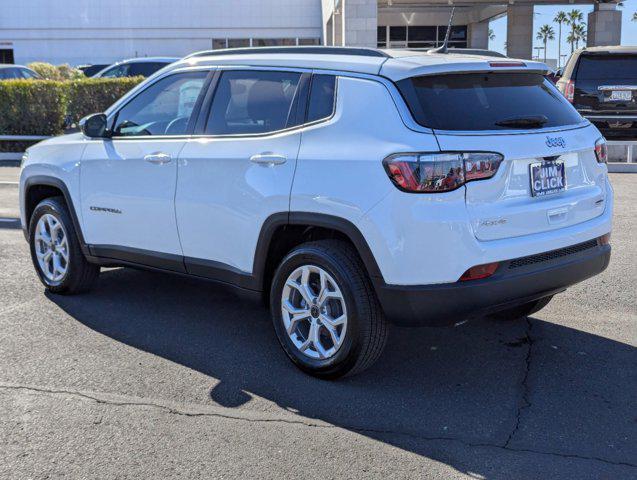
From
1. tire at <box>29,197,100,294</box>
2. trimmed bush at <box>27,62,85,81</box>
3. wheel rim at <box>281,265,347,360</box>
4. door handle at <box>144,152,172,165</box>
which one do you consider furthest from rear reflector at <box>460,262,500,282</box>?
trimmed bush at <box>27,62,85,81</box>

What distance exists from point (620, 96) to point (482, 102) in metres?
10.3

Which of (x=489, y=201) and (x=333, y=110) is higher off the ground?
(x=333, y=110)

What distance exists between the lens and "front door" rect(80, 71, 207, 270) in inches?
213

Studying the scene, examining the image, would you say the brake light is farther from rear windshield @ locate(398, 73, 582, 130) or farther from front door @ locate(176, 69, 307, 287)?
front door @ locate(176, 69, 307, 287)

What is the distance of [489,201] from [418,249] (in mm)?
446

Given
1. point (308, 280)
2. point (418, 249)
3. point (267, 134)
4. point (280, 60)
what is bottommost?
point (308, 280)

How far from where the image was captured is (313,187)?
449cm

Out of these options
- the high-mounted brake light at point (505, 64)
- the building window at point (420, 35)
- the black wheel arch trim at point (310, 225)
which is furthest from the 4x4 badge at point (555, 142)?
the building window at point (420, 35)

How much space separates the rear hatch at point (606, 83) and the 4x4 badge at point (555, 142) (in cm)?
991

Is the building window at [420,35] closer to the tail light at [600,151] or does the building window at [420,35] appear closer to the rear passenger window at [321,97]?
the tail light at [600,151]

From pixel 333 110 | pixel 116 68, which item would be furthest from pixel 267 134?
pixel 116 68

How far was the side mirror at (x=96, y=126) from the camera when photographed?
19.3 ft

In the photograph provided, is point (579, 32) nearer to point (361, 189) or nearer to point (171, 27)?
point (171, 27)

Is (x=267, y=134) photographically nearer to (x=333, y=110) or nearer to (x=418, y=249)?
(x=333, y=110)
